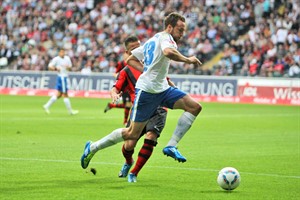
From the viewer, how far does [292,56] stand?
35938 mm

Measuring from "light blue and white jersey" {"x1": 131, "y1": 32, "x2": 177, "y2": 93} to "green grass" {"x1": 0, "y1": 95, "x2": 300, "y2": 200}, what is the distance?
4.53 ft

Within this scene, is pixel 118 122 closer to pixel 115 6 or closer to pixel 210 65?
pixel 210 65

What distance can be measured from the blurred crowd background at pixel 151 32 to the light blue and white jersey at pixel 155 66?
25332 mm

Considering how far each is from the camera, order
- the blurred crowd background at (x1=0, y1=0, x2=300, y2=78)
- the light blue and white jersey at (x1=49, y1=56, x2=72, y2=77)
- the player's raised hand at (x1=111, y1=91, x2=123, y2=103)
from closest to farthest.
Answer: the player's raised hand at (x1=111, y1=91, x2=123, y2=103) → the light blue and white jersey at (x1=49, y1=56, x2=72, y2=77) → the blurred crowd background at (x1=0, y1=0, x2=300, y2=78)

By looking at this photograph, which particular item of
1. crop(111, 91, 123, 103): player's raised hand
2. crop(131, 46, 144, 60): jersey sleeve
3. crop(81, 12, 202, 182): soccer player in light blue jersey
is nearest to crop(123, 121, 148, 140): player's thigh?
crop(81, 12, 202, 182): soccer player in light blue jersey

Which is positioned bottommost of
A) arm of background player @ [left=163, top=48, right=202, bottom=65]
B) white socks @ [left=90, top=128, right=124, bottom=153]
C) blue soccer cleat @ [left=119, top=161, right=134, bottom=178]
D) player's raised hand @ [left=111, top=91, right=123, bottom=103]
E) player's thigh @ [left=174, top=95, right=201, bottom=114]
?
blue soccer cleat @ [left=119, top=161, right=134, bottom=178]

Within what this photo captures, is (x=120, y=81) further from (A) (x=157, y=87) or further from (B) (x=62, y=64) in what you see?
(B) (x=62, y=64)

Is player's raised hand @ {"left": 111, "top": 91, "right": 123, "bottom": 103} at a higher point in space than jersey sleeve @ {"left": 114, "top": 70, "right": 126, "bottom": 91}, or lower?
lower

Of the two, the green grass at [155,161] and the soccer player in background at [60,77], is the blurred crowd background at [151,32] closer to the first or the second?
the soccer player in background at [60,77]

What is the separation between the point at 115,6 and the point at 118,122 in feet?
74.2

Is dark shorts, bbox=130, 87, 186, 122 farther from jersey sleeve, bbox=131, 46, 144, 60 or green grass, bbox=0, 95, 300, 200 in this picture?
Answer: green grass, bbox=0, 95, 300, 200

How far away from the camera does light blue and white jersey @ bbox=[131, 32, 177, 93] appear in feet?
34.0

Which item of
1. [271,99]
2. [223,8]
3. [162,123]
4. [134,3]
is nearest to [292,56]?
[271,99]

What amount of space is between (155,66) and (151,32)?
32058 mm
